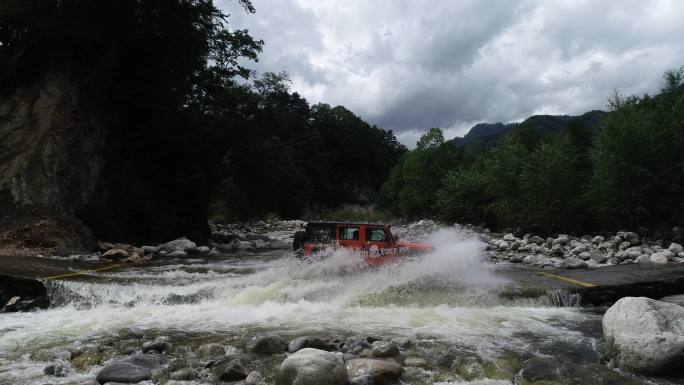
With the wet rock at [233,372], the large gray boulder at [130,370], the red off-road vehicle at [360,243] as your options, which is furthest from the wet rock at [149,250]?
the wet rock at [233,372]

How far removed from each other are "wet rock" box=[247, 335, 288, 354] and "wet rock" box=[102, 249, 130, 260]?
14.1 m

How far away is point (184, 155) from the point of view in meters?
30.2

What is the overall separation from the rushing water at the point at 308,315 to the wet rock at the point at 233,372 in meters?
0.34

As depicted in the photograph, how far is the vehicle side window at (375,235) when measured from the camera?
1383 centimetres

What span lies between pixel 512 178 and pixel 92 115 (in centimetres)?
2601

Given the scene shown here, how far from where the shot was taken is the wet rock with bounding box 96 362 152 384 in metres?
6.12

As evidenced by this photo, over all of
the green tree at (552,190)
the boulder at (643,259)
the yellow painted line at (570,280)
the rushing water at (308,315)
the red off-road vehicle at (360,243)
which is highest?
the green tree at (552,190)

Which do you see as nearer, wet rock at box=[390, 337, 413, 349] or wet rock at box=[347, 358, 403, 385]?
wet rock at box=[347, 358, 403, 385]

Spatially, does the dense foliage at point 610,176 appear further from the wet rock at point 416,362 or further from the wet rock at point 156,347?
the wet rock at point 156,347

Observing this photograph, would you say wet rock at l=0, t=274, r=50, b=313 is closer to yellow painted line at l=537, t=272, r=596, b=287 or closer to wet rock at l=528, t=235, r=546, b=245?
yellow painted line at l=537, t=272, r=596, b=287

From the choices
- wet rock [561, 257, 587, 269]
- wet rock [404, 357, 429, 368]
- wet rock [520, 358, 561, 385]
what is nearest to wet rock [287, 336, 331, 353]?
wet rock [404, 357, 429, 368]

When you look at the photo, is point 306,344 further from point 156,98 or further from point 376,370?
point 156,98

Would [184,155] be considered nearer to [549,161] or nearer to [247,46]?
[247,46]

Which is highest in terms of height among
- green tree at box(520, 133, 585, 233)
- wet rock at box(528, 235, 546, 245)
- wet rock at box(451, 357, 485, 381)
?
green tree at box(520, 133, 585, 233)
